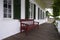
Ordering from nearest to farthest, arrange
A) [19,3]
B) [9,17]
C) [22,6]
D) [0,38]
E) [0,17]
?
[0,38]
[0,17]
[9,17]
[19,3]
[22,6]

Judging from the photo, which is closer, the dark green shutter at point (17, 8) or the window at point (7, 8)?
the window at point (7, 8)

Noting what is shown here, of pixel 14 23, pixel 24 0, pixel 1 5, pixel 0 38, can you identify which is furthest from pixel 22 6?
pixel 0 38

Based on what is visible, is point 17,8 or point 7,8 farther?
point 17,8

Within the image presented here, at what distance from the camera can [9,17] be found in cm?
851

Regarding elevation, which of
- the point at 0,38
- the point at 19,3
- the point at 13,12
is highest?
the point at 19,3

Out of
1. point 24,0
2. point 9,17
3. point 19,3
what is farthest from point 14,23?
point 24,0

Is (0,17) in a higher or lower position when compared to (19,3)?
lower

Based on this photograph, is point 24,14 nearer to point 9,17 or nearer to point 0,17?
point 9,17

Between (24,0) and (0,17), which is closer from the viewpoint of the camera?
(0,17)

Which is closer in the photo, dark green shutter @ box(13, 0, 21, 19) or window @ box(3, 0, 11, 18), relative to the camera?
window @ box(3, 0, 11, 18)

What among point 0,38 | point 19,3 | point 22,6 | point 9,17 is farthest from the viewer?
point 22,6

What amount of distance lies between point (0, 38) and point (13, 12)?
2660 millimetres

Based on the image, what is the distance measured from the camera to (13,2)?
8883mm

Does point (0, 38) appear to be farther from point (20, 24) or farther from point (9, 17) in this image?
point (20, 24)
